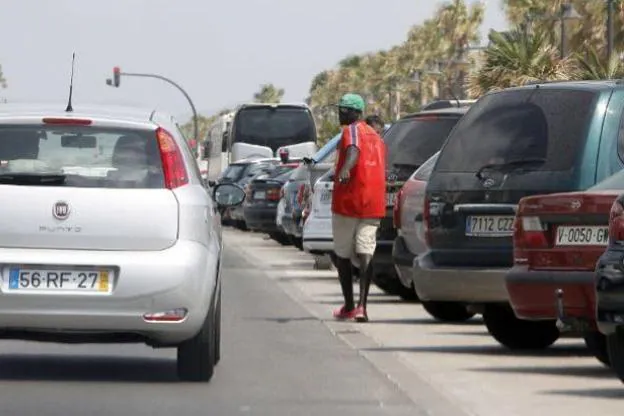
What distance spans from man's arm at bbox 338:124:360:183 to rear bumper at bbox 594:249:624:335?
6.21 metres

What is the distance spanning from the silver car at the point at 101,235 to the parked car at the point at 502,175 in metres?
2.66

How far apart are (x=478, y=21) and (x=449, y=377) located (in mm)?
86691

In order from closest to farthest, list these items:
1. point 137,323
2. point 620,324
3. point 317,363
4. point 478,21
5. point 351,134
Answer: point 620,324, point 137,323, point 317,363, point 351,134, point 478,21

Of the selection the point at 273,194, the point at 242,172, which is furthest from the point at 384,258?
the point at 242,172

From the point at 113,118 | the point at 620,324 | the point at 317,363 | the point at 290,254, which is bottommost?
the point at 290,254

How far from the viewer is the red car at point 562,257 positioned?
11.9m

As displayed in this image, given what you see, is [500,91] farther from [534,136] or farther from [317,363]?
[317,363]

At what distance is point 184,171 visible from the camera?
12.1 m

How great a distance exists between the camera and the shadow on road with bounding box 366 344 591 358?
14.2 m

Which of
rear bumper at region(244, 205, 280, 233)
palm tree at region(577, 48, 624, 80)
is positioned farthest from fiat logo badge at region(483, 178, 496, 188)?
palm tree at region(577, 48, 624, 80)

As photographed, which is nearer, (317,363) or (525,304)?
(525,304)

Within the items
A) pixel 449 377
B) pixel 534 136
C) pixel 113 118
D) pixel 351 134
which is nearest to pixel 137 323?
pixel 113 118

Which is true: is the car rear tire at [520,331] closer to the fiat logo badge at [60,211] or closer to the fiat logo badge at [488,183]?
the fiat logo badge at [488,183]

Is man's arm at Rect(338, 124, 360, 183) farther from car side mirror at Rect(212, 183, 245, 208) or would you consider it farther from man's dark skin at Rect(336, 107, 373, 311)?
car side mirror at Rect(212, 183, 245, 208)
